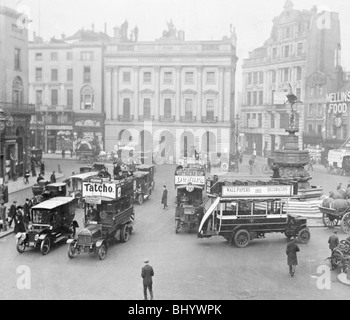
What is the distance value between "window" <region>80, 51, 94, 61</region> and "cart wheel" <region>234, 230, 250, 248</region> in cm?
4088

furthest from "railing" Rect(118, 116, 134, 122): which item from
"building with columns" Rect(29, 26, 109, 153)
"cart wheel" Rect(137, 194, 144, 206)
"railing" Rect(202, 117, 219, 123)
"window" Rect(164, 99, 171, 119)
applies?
"cart wheel" Rect(137, 194, 144, 206)

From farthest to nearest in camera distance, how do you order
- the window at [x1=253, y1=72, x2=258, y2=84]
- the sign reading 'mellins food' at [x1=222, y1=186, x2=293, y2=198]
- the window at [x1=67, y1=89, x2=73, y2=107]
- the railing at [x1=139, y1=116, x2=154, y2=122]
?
A: the window at [x1=253, y1=72, x2=258, y2=84] → the window at [x1=67, y1=89, x2=73, y2=107] → the railing at [x1=139, y1=116, x2=154, y2=122] → the sign reading 'mellins food' at [x1=222, y1=186, x2=293, y2=198]

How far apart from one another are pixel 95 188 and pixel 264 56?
43.0m

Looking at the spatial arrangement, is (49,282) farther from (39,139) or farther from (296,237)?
(39,139)

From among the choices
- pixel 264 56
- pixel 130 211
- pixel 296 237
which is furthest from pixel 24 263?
pixel 264 56

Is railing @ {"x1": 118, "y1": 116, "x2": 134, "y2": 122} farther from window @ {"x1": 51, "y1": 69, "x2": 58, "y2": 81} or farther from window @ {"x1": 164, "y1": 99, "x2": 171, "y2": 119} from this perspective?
window @ {"x1": 51, "y1": 69, "x2": 58, "y2": 81}

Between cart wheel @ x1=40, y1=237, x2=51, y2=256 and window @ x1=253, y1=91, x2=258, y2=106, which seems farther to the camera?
window @ x1=253, y1=91, x2=258, y2=106

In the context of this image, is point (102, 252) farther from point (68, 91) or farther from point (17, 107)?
point (68, 91)

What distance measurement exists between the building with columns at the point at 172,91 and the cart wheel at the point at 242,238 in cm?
3273

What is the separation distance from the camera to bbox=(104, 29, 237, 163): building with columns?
52.7m

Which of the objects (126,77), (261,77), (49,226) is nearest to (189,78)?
(126,77)

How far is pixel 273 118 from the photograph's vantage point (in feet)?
189

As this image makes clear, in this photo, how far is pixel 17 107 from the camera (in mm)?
38406

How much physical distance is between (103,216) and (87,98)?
3951cm
